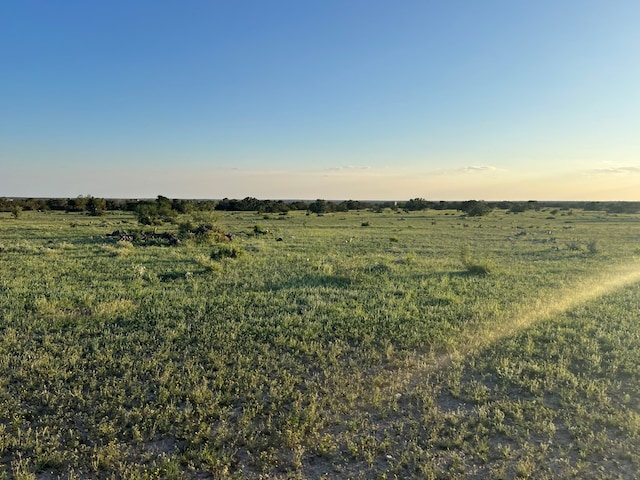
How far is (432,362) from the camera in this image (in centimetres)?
701

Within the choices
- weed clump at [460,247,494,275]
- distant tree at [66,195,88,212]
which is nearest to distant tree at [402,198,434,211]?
distant tree at [66,195,88,212]

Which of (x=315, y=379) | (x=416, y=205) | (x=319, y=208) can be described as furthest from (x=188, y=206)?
(x=315, y=379)

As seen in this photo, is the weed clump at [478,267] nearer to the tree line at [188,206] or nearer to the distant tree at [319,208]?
the tree line at [188,206]

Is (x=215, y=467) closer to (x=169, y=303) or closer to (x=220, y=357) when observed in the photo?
(x=220, y=357)

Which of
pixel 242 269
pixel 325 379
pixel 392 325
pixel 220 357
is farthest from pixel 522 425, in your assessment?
pixel 242 269

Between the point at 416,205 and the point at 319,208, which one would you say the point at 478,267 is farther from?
the point at 416,205

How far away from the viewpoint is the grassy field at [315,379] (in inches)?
176

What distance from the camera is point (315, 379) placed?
6238 mm

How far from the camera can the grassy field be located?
176 inches

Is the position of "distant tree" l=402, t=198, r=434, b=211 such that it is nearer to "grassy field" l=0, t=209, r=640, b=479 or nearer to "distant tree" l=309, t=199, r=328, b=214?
"distant tree" l=309, t=199, r=328, b=214

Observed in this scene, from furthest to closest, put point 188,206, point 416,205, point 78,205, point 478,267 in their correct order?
point 416,205 → point 78,205 → point 188,206 → point 478,267

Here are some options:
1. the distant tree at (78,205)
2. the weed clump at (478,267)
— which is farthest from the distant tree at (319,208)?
the weed clump at (478,267)

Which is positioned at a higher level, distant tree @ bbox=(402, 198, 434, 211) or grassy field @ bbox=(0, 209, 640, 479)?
distant tree @ bbox=(402, 198, 434, 211)

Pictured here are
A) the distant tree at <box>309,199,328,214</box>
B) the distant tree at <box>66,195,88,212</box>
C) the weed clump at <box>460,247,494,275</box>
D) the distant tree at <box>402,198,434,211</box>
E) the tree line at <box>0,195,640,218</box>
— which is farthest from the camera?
the distant tree at <box>402,198,434,211</box>
